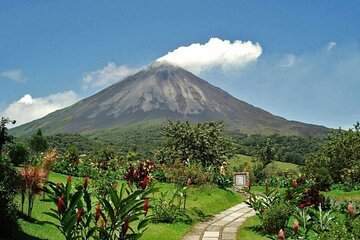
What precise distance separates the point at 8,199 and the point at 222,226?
7202 mm

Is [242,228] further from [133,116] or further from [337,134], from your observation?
[133,116]

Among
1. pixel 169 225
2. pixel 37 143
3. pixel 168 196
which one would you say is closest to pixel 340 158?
pixel 168 196

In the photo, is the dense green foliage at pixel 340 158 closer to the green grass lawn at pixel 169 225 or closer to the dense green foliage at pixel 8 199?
the green grass lawn at pixel 169 225

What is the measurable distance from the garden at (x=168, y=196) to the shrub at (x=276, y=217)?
30mm

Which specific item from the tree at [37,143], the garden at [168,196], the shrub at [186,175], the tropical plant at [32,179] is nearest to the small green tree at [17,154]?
the garden at [168,196]

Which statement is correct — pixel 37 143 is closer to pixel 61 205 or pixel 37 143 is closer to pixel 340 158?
pixel 340 158

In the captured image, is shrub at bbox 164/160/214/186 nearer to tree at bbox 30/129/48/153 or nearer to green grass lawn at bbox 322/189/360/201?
green grass lawn at bbox 322/189/360/201

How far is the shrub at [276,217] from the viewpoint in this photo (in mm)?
12539

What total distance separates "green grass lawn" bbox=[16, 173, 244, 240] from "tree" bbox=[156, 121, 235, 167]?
1235 cm

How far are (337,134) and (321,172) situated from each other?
2067 cm

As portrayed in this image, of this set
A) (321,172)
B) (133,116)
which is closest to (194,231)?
(321,172)

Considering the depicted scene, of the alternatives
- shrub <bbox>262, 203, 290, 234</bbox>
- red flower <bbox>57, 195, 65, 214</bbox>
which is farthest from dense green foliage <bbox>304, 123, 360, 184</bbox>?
red flower <bbox>57, 195, 65, 214</bbox>

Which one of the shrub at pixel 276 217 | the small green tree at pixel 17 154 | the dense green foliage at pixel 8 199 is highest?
the small green tree at pixel 17 154

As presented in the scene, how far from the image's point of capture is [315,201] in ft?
48.7
